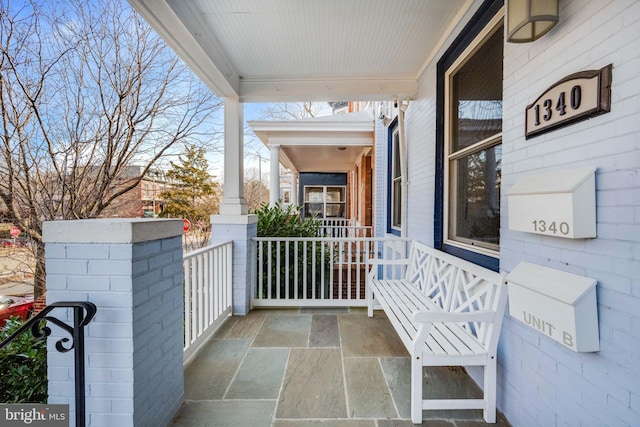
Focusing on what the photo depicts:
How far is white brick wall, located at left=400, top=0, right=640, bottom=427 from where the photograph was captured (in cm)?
104

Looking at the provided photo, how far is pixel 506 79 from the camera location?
1.75 meters

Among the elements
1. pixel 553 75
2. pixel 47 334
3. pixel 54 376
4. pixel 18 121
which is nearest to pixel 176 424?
pixel 54 376

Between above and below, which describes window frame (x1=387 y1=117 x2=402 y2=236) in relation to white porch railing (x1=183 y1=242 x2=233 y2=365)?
above

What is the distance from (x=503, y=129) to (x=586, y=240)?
852 mm

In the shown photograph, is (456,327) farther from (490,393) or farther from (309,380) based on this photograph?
(309,380)

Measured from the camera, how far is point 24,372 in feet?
4.94

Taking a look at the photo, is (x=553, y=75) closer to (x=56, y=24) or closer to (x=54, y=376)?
(x=54, y=376)

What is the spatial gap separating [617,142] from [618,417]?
102 centimetres

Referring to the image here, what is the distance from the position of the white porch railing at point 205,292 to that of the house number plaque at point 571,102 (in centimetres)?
237

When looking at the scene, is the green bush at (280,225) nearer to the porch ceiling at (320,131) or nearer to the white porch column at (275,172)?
the white porch column at (275,172)

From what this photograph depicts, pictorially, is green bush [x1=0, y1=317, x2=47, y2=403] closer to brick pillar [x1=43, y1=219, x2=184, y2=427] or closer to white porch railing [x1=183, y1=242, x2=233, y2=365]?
brick pillar [x1=43, y1=219, x2=184, y2=427]

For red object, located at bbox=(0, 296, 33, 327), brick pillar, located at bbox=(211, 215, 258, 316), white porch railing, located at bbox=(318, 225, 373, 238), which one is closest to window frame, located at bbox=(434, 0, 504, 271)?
brick pillar, located at bbox=(211, 215, 258, 316)

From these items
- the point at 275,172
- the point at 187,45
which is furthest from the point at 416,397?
the point at 275,172

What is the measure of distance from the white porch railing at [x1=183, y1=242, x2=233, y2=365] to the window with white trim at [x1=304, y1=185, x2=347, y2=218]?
8488 millimetres
